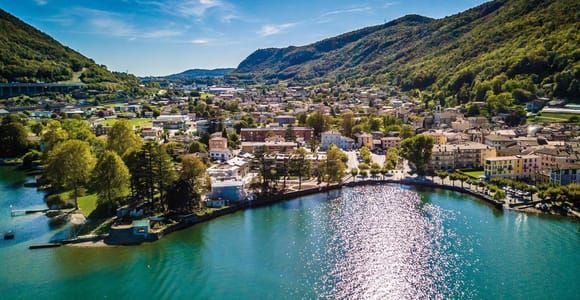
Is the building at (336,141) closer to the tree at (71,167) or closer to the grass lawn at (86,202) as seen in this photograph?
the grass lawn at (86,202)

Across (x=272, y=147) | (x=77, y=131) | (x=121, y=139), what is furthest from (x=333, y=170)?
(x=77, y=131)

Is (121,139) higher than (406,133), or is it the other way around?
(121,139)

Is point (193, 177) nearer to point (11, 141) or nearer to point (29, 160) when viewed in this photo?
point (29, 160)

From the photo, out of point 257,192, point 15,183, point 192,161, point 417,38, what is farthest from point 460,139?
point 417,38

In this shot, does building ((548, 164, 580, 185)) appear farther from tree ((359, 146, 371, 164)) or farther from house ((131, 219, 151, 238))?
house ((131, 219, 151, 238))

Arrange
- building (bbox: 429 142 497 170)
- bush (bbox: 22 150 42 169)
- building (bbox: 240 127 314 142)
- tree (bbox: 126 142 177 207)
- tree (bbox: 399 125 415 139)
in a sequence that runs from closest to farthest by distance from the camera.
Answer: tree (bbox: 126 142 177 207) → building (bbox: 429 142 497 170) → bush (bbox: 22 150 42 169) → tree (bbox: 399 125 415 139) → building (bbox: 240 127 314 142)

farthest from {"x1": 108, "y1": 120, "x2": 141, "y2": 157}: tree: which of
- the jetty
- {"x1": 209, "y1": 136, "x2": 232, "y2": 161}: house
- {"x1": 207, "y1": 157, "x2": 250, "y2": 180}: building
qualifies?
the jetty
